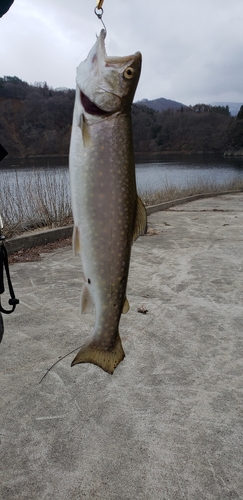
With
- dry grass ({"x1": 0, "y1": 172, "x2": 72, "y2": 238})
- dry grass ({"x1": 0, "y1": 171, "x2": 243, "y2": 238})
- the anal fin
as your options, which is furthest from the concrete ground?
dry grass ({"x1": 0, "y1": 172, "x2": 72, "y2": 238})

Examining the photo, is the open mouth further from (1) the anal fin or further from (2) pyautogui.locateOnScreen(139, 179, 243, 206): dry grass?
(2) pyautogui.locateOnScreen(139, 179, 243, 206): dry grass

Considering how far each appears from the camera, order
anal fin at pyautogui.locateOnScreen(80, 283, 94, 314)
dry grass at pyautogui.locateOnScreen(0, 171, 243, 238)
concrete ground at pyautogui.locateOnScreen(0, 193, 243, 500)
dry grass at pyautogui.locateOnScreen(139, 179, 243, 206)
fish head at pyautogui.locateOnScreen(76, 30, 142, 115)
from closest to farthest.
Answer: fish head at pyautogui.locateOnScreen(76, 30, 142, 115) < anal fin at pyautogui.locateOnScreen(80, 283, 94, 314) < concrete ground at pyautogui.locateOnScreen(0, 193, 243, 500) < dry grass at pyautogui.locateOnScreen(0, 171, 243, 238) < dry grass at pyautogui.locateOnScreen(139, 179, 243, 206)

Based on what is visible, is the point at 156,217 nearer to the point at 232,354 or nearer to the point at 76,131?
the point at 232,354

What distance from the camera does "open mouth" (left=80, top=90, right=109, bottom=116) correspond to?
53.4 inches

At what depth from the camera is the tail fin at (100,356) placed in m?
1.65

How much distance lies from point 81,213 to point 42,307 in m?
3.10

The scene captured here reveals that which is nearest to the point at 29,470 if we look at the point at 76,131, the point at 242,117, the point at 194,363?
the point at 194,363

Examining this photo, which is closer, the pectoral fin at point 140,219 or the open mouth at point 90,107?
the open mouth at point 90,107

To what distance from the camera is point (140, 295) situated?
4770 mm

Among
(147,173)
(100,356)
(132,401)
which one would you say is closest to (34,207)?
(132,401)

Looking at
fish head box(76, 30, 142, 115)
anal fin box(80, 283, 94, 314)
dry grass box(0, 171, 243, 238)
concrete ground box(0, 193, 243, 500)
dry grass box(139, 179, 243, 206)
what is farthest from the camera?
dry grass box(139, 179, 243, 206)

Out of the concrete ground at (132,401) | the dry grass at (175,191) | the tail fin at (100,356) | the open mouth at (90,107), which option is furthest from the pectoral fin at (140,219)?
the dry grass at (175,191)

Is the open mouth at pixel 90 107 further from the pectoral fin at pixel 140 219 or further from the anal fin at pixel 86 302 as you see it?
the anal fin at pixel 86 302

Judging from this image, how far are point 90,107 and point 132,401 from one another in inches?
82.3
